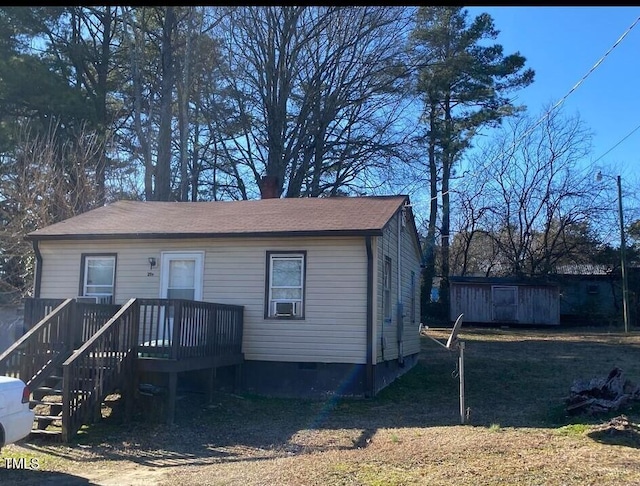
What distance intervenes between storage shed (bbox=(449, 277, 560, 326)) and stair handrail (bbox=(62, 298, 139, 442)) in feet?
77.1

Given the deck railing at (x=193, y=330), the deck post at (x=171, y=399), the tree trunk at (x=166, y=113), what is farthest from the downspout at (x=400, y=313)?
the tree trunk at (x=166, y=113)

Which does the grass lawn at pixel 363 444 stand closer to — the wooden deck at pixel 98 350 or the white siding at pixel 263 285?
the wooden deck at pixel 98 350

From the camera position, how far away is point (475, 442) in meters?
8.11

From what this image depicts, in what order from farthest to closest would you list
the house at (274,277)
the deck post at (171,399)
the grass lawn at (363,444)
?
the house at (274,277) → the deck post at (171,399) → the grass lawn at (363,444)

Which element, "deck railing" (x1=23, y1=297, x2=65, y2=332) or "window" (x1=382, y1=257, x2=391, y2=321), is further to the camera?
"window" (x1=382, y1=257, x2=391, y2=321)

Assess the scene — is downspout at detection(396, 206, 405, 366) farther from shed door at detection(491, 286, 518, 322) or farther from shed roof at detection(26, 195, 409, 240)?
shed door at detection(491, 286, 518, 322)

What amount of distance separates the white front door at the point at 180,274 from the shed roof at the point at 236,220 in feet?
1.71

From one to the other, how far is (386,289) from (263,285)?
2.77 metres

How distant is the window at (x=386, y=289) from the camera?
13.6 metres

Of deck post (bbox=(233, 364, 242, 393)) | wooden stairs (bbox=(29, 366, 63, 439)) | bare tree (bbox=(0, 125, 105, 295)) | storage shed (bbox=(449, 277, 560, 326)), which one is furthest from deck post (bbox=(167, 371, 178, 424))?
storage shed (bbox=(449, 277, 560, 326))

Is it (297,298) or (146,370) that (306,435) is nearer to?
(146,370)

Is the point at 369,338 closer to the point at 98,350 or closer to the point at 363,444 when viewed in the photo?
the point at 363,444

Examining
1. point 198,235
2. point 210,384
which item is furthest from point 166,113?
point 210,384

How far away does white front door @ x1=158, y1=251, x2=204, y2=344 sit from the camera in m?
13.4
